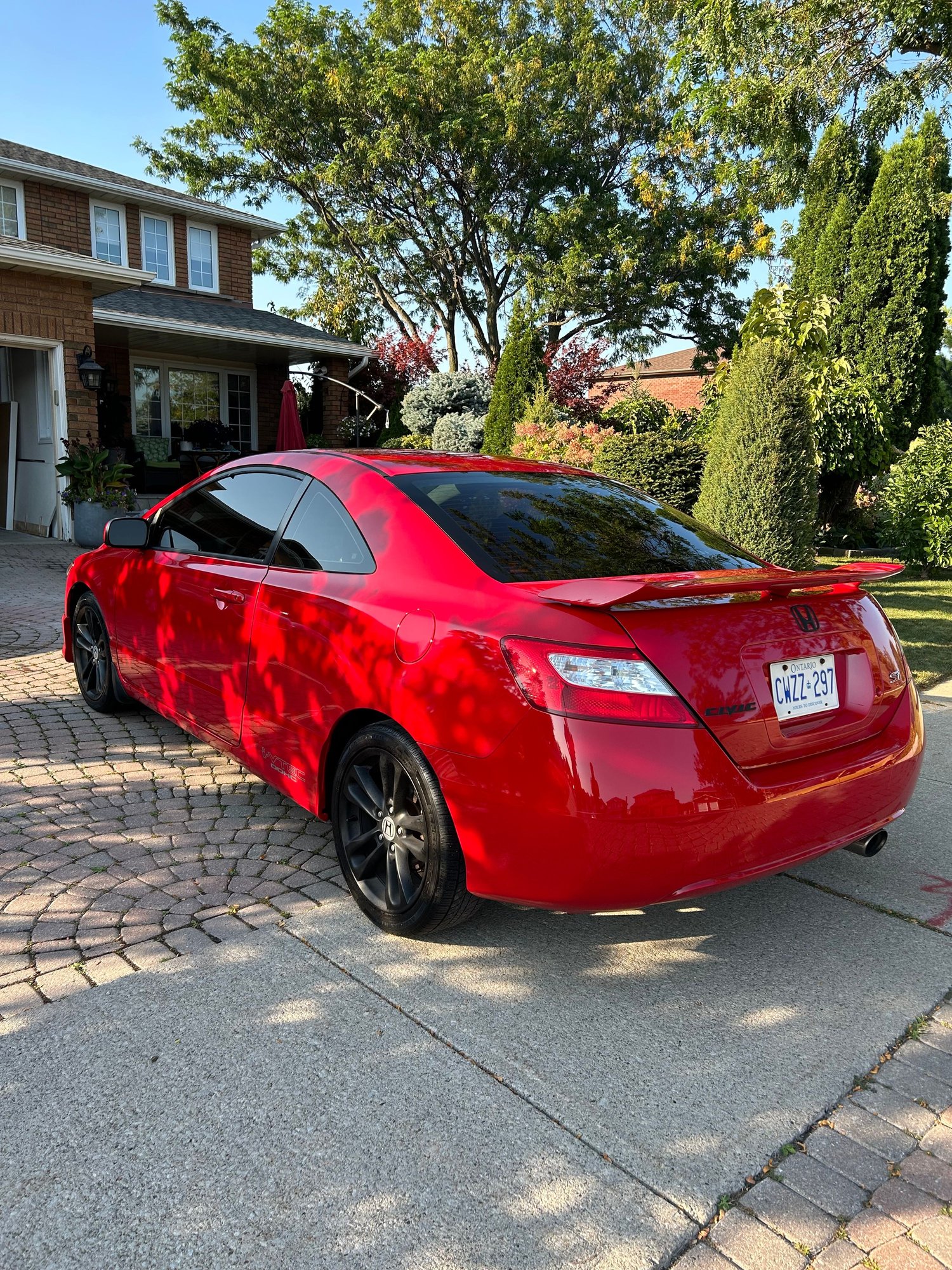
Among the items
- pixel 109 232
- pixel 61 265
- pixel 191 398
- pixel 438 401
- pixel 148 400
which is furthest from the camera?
pixel 438 401

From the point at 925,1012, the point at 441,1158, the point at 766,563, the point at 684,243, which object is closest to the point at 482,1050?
the point at 441,1158

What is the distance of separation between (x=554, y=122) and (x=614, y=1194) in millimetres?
25224

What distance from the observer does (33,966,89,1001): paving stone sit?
2551mm

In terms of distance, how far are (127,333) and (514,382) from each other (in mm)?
7094

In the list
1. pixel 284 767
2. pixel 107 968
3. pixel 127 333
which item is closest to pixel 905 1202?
pixel 107 968

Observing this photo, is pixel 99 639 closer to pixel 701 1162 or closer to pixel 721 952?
pixel 721 952

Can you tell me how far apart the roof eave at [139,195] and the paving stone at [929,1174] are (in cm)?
1814

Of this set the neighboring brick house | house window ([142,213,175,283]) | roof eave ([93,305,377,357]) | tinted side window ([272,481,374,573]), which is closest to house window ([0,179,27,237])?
house window ([142,213,175,283])

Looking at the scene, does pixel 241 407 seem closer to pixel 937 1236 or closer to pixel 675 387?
pixel 937 1236

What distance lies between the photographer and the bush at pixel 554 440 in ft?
36.6

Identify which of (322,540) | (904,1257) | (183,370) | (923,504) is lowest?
(904,1257)

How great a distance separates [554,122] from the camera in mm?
22797

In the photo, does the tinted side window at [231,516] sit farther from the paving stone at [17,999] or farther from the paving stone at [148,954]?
the paving stone at [17,999]

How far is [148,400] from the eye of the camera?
18.3m
